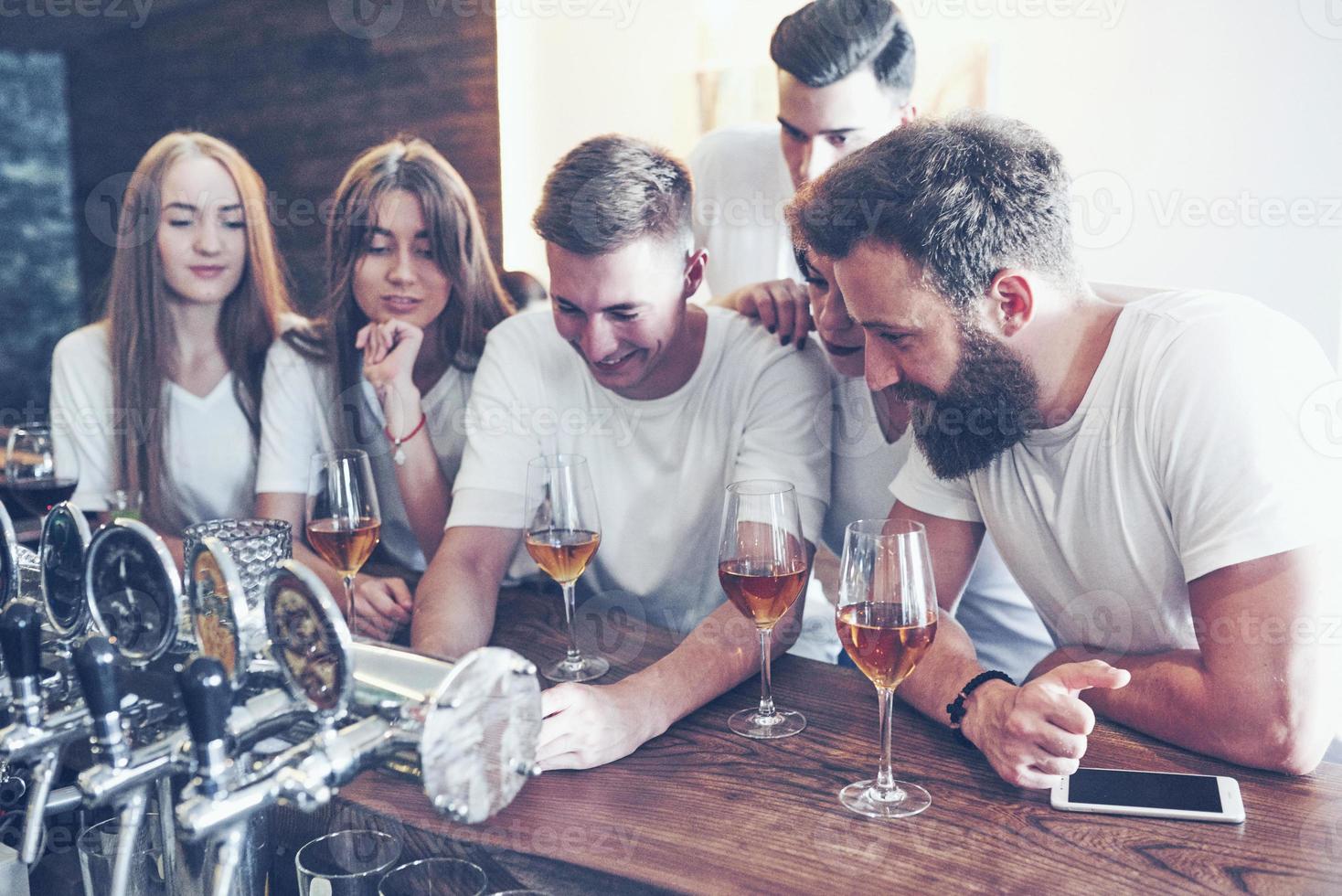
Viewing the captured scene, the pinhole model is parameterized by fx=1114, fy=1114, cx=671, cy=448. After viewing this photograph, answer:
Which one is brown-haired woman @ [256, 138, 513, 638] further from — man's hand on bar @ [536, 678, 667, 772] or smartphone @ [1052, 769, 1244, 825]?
smartphone @ [1052, 769, 1244, 825]

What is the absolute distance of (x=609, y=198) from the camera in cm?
174

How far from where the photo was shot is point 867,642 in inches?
38.6

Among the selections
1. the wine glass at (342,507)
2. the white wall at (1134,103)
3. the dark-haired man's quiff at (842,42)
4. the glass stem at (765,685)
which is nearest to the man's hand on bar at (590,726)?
the glass stem at (765,685)

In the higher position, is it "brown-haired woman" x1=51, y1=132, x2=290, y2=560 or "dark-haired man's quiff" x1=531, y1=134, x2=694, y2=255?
"dark-haired man's quiff" x1=531, y1=134, x2=694, y2=255

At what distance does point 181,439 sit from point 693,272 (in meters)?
1.26

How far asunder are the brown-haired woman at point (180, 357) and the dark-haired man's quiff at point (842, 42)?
1.20 meters

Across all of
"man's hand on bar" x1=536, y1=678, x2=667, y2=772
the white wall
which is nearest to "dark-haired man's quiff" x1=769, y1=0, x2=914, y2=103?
"man's hand on bar" x1=536, y1=678, x2=667, y2=772

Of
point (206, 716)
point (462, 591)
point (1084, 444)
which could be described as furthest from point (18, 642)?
point (1084, 444)

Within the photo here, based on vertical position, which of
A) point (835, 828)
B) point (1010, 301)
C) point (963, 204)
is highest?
point (963, 204)

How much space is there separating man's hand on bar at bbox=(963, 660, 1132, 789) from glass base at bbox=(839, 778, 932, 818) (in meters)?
0.08

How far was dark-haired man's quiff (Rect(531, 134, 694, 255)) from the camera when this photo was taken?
1.73 meters

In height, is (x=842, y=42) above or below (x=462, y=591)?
above

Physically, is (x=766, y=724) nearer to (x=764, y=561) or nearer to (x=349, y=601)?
(x=764, y=561)

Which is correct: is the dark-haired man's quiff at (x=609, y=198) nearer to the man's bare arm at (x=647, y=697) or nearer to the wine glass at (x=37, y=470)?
the man's bare arm at (x=647, y=697)
